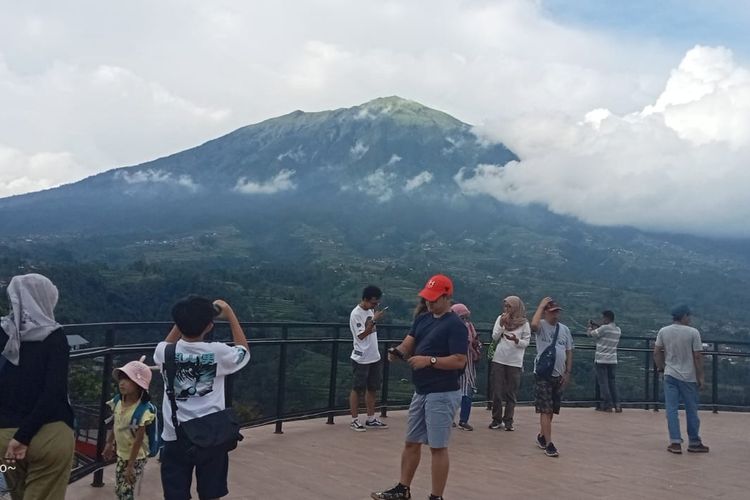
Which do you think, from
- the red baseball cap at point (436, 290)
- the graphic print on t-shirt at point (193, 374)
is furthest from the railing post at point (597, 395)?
the graphic print on t-shirt at point (193, 374)

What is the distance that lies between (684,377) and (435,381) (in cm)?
Answer: 417

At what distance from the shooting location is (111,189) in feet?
442

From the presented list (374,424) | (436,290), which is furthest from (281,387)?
(436,290)

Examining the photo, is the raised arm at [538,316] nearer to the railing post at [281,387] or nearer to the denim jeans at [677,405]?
the denim jeans at [677,405]

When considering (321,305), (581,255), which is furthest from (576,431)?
(581,255)

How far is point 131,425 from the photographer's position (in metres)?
4.62

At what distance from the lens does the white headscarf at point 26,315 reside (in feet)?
11.5

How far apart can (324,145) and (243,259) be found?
73661 millimetres

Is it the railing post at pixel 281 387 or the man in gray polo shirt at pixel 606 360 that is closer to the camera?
the railing post at pixel 281 387

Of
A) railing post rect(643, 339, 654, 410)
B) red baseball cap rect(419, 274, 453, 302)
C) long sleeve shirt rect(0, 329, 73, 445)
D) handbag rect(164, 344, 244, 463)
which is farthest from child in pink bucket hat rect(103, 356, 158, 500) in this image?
railing post rect(643, 339, 654, 410)

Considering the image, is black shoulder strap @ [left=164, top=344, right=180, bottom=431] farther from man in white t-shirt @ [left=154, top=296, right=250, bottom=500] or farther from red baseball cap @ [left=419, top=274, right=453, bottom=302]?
red baseball cap @ [left=419, top=274, right=453, bottom=302]

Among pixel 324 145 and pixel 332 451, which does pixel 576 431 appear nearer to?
pixel 332 451

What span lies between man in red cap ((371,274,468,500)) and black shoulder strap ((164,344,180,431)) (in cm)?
189

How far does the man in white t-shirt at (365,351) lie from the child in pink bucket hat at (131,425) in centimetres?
390
